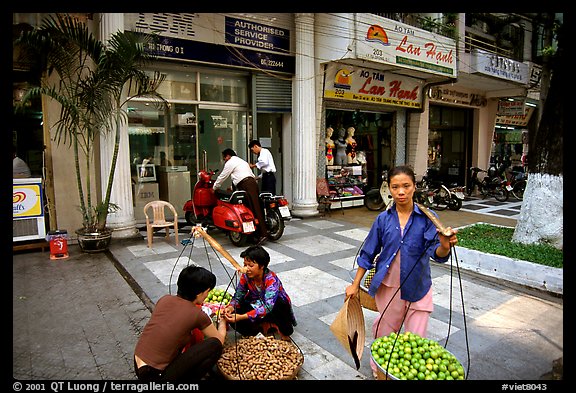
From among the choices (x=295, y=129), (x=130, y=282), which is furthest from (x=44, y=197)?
(x=295, y=129)

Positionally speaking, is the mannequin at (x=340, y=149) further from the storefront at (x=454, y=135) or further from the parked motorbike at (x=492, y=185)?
the parked motorbike at (x=492, y=185)

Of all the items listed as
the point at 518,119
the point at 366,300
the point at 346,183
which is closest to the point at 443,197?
the point at 346,183

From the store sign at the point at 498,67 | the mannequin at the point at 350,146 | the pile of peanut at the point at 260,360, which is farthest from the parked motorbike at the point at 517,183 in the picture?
the pile of peanut at the point at 260,360

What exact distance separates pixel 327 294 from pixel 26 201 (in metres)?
4.89

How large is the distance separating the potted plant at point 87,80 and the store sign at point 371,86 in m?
4.63

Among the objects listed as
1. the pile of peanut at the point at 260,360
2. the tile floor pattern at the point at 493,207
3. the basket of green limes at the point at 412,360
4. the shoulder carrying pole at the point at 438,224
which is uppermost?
the shoulder carrying pole at the point at 438,224

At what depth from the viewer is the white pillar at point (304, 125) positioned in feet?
30.0

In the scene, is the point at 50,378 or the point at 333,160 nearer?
the point at 50,378

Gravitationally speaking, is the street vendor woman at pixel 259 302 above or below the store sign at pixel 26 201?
below

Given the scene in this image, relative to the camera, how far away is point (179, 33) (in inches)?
307
